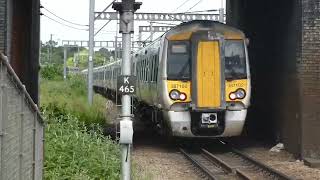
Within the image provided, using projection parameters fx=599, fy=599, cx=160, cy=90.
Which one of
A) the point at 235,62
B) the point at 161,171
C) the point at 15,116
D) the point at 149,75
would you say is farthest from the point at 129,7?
the point at 149,75

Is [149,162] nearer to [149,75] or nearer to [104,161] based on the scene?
[104,161]

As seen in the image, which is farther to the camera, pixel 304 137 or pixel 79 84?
pixel 79 84

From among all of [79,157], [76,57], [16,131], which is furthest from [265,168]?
[76,57]

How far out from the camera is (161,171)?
40.7 ft

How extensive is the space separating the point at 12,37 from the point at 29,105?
21.3 feet

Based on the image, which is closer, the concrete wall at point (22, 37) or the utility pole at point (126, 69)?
the utility pole at point (126, 69)

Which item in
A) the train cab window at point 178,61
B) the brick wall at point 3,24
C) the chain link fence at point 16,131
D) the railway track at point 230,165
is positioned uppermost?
the brick wall at point 3,24

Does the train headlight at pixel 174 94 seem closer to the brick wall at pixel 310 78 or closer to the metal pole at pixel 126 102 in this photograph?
the brick wall at pixel 310 78

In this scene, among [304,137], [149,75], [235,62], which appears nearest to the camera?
[304,137]

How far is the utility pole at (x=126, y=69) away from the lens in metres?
8.01

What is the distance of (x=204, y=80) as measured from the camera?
14727 mm

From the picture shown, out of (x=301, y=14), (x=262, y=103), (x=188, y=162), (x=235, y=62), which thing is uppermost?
(x=301, y=14)

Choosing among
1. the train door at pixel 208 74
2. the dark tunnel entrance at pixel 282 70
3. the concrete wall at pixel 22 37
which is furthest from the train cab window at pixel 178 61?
the concrete wall at pixel 22 37

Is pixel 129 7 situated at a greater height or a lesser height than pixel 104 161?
greater
